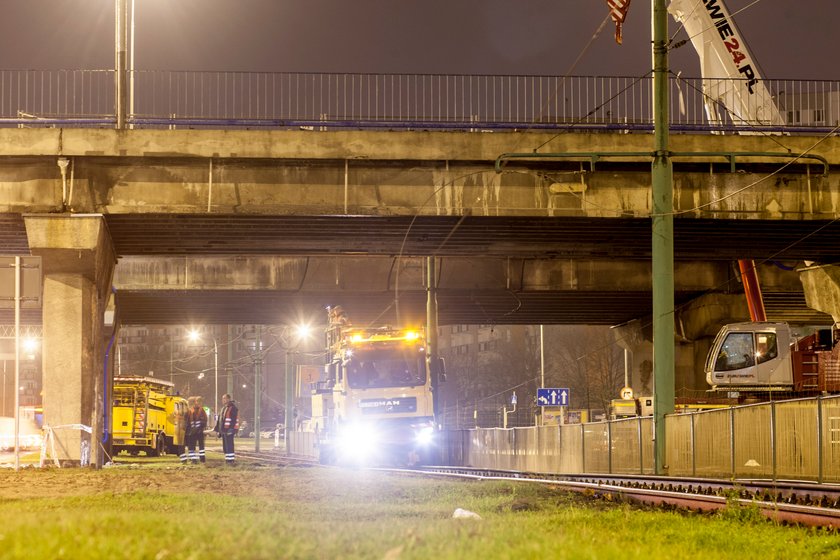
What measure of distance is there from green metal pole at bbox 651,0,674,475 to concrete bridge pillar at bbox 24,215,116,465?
1284 centimetres

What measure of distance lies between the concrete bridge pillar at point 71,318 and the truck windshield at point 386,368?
8185 mm

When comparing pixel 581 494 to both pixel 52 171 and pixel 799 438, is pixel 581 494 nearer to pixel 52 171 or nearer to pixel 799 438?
pixel 799 438

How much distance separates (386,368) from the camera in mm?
36156

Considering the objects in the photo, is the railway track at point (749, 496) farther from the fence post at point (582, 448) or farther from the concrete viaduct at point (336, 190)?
the concrete viaduct at point (336, 190)

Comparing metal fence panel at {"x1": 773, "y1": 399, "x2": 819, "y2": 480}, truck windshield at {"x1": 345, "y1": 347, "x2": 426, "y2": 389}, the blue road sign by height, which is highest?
truck windshield at {"x1": 345, "y1": 347, "x2": 426, "y2": 389}

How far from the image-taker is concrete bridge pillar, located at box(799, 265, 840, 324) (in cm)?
3756

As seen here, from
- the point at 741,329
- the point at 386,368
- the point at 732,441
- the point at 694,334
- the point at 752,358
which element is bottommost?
the point at 732,441

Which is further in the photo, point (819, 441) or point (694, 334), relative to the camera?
point (694, 334)

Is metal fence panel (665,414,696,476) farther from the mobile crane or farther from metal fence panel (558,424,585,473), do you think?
the mobile crane

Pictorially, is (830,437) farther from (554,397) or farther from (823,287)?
(554,397)

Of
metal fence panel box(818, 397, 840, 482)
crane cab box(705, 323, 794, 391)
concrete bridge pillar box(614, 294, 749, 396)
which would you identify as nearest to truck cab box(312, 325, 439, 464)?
crane cab box(705, 323, 794, 391)

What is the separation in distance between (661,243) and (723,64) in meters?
14.3

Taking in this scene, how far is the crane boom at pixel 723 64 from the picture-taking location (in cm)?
3559

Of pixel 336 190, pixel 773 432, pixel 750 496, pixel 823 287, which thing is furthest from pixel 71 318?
pixel 823 287
